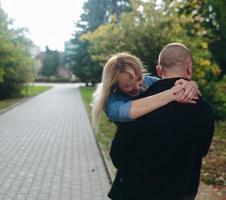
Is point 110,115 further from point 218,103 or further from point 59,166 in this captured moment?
point 218,103

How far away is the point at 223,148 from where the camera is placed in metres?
11.0

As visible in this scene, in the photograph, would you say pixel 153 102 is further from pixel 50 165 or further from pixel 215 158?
pixel 215 158

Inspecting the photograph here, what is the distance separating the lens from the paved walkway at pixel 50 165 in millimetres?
6684

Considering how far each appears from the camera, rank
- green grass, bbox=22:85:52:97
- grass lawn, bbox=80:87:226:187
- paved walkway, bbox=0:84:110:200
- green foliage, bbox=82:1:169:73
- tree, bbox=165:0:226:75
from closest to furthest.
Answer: paved walkway, bbox=0:84:110:200, grass lawn, bbox=80:87:226:187, tree, bbox=165:0:226:75, green foliage, bbox=82:1:169:73, green grass, bbox=22:85:52:97

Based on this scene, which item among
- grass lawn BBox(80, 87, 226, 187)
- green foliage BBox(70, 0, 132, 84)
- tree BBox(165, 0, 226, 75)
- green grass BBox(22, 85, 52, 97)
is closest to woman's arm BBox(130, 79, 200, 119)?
grass lawn BBox(80, 87, 226, 187)

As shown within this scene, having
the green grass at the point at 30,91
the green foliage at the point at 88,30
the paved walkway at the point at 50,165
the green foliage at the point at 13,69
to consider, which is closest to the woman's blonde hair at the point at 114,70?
the paved walkway at the point at 50,165

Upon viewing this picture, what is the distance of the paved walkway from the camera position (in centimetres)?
668

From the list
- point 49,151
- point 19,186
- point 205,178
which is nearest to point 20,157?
point 49,151

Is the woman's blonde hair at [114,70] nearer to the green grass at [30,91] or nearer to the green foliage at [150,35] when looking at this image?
the green foliage at [150,35]

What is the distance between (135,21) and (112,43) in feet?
3.33

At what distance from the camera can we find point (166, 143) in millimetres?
2500

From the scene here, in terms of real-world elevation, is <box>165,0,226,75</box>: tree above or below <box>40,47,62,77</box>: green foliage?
above

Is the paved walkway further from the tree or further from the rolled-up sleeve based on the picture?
the tree

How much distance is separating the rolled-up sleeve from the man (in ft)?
0.16
